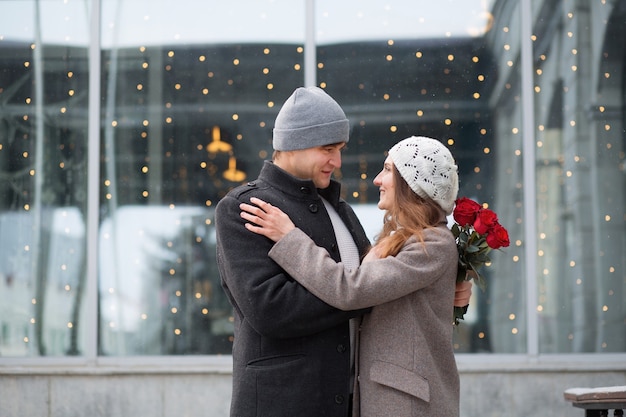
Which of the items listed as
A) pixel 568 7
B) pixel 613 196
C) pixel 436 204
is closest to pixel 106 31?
pixel 568 7

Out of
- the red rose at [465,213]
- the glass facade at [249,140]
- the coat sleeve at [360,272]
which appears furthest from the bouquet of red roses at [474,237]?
the glass facade at [249,140]

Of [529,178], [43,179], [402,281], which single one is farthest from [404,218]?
[43,179]

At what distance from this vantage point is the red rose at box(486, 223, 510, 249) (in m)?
3.27

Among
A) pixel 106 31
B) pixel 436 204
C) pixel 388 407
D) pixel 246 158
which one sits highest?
pixel 106 31

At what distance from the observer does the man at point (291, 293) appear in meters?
2.98

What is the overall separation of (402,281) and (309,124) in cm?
59

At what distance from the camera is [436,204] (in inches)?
126

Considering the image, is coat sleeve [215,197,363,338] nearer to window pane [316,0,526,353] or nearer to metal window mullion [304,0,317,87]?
window pane [316,0,526,353]

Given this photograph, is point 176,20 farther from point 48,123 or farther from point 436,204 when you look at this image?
point 436,204

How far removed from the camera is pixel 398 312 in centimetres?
308

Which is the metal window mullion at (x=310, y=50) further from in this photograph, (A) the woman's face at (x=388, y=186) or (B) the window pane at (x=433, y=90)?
(A) the woman's face at (x=388, y=186)

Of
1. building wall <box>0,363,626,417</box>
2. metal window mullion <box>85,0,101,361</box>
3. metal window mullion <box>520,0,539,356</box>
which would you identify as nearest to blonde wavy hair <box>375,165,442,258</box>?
building wall <box>0,363,626,417</box>

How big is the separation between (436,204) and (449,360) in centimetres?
49

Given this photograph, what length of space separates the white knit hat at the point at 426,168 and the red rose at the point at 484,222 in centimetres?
16
